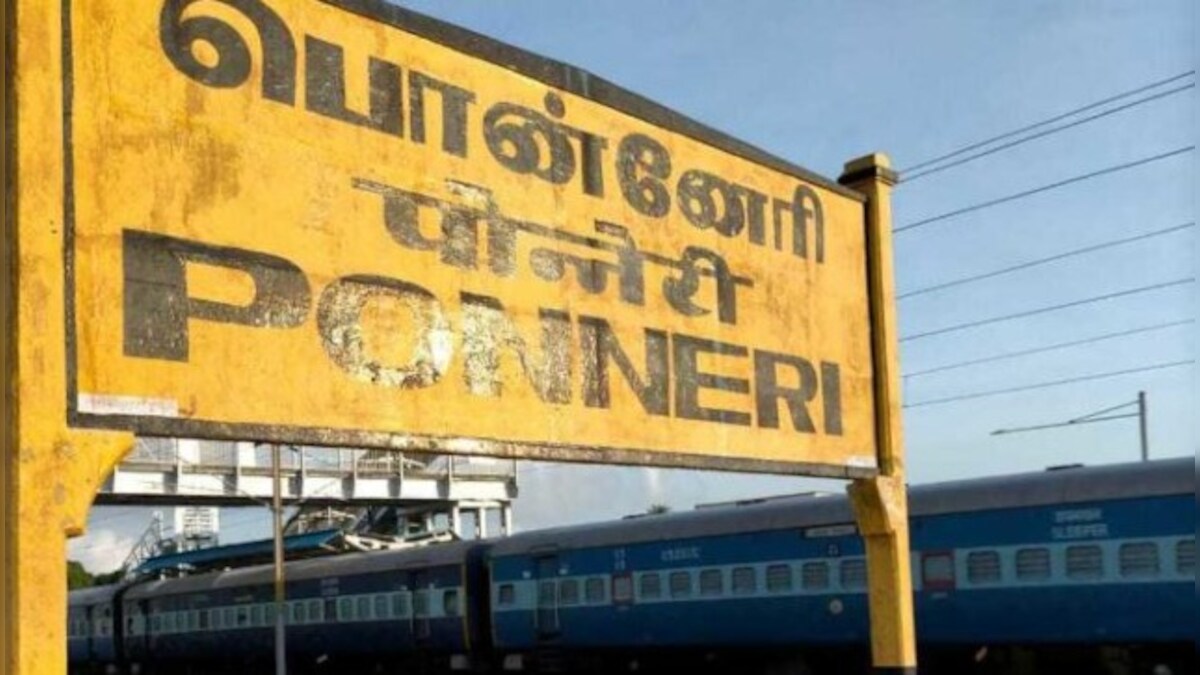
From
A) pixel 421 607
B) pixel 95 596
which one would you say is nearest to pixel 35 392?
pixel 421 607

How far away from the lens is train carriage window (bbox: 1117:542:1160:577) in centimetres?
1608

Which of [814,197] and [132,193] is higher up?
[814,197]

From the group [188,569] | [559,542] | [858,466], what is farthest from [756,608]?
[188,569]

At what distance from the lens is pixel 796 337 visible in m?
8.93

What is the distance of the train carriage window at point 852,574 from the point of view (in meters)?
18.8

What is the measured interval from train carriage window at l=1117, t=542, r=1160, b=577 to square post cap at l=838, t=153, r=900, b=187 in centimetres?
796

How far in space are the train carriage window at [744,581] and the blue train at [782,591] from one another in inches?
1.0

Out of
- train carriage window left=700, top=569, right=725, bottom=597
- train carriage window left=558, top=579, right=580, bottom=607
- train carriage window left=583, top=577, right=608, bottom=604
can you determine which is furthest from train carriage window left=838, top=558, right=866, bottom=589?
train carriage window left=558, top=579, right=580, bottom=607

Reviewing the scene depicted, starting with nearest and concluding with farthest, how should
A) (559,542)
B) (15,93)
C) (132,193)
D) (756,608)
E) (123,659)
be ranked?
(15,93), (132,193), (756,608), (559,542), (123,659)

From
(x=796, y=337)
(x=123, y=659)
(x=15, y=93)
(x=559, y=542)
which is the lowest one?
(x=123, y=659)

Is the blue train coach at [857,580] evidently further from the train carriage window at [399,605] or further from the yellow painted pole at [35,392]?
the yellow painted pole at [35,392]

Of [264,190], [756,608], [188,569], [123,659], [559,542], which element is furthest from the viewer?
[188,569]

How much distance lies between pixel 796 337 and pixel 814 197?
966 millimetres

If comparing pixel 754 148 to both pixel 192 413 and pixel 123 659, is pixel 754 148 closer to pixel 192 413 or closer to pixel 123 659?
pixel 192 413
